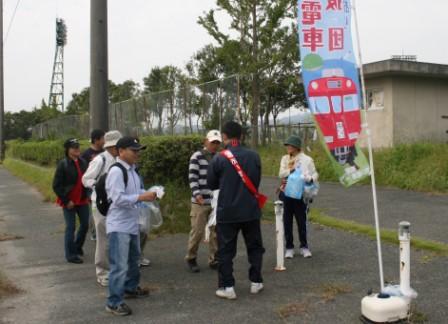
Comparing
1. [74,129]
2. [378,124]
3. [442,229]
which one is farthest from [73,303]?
[74,129]

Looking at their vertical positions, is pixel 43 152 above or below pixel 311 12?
below

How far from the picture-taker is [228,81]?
1188cm

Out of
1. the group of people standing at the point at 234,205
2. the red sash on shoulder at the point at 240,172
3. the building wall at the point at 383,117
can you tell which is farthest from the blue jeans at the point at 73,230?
the building wall at the point at 383,117

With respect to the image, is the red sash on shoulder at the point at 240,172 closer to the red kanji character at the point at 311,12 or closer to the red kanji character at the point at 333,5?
the red kanji character at the point at 311,12

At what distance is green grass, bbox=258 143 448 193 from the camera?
39.8ft

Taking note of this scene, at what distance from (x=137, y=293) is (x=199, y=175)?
1656 mm

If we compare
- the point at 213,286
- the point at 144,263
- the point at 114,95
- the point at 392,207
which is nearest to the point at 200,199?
the point at 213,286

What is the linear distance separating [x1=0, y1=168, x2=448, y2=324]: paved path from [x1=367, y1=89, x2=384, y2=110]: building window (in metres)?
11.4

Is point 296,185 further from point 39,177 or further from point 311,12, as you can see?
point 39,177

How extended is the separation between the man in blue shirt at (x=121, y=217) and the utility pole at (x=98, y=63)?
14.3ft

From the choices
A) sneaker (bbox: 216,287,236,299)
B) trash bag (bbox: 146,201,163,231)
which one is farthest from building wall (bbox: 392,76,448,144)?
sneaker (bbox: 216,287,236,299)

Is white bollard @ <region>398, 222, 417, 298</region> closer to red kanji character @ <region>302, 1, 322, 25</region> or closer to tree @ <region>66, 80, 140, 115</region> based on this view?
red kanji character @ <region>302, 1, 322, 25</region>

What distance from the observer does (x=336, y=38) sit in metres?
4.86

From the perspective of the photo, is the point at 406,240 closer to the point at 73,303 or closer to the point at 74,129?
the point at 73,303
